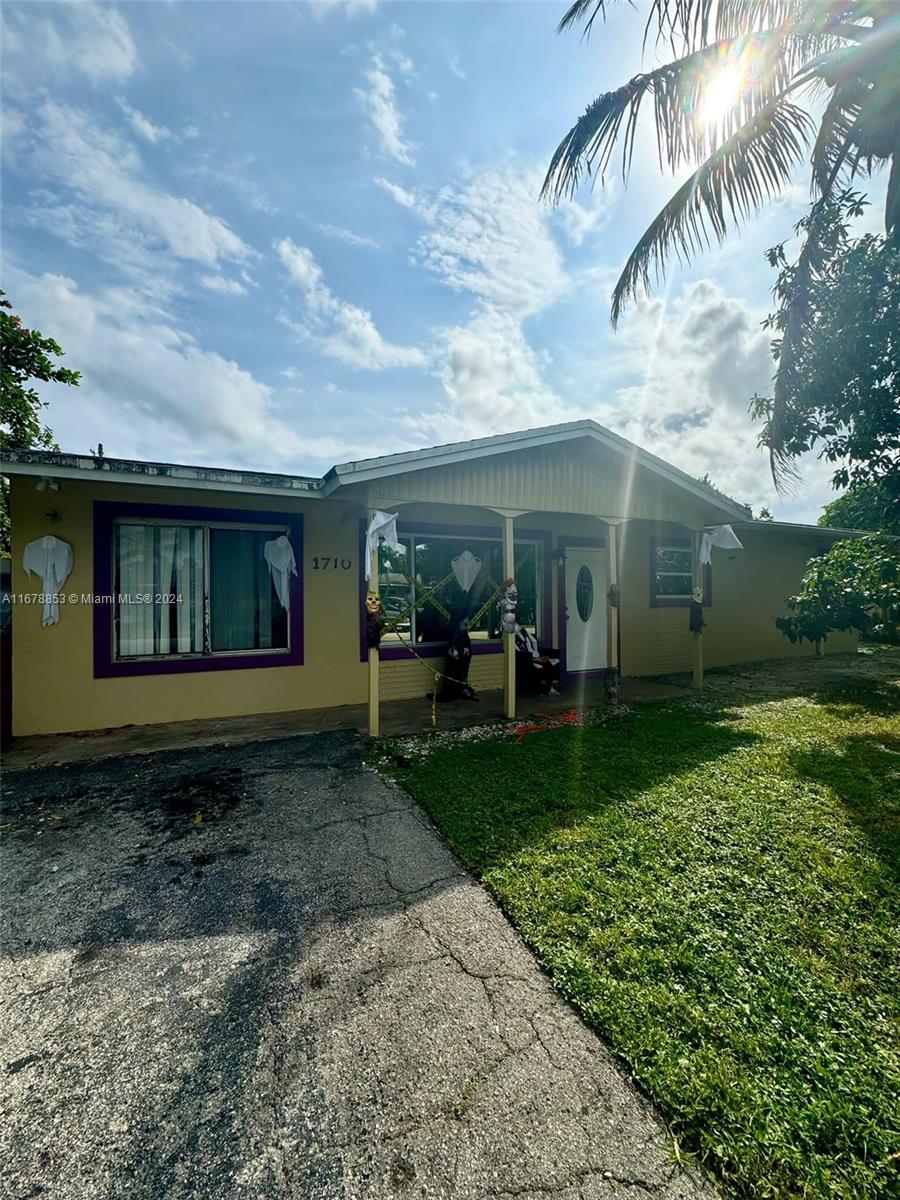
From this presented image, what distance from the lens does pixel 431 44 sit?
5539 millimetres

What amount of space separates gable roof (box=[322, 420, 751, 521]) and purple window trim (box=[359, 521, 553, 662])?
5.61ft

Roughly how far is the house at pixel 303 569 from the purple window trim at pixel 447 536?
0.02 meters

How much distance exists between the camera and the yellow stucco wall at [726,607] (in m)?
9.42

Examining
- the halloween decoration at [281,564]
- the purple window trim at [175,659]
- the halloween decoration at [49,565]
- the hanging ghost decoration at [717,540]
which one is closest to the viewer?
the halloween decoration at [49,565]

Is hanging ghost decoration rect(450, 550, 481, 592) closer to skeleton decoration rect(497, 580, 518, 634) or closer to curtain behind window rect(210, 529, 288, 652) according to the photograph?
skeleton decoration rect(497, 580, 518, 634)

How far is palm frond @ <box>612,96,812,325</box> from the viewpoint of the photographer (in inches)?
222

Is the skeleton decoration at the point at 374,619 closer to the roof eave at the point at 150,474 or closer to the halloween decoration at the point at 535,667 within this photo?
the roof eave at the point at 150,474

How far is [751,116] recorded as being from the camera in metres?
5.61

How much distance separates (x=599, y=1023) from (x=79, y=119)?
8.48m

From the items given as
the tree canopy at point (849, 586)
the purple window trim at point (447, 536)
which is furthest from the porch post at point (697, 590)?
the purple window trim at point (447, 536)

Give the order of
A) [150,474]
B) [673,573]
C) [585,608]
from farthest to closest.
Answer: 1. [673,573]
2. [585,608]
3. [150,474]

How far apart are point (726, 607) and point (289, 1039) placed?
11.0m

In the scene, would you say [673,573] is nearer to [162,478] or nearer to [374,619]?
[374,619]

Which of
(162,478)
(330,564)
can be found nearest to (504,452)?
(330,564)
